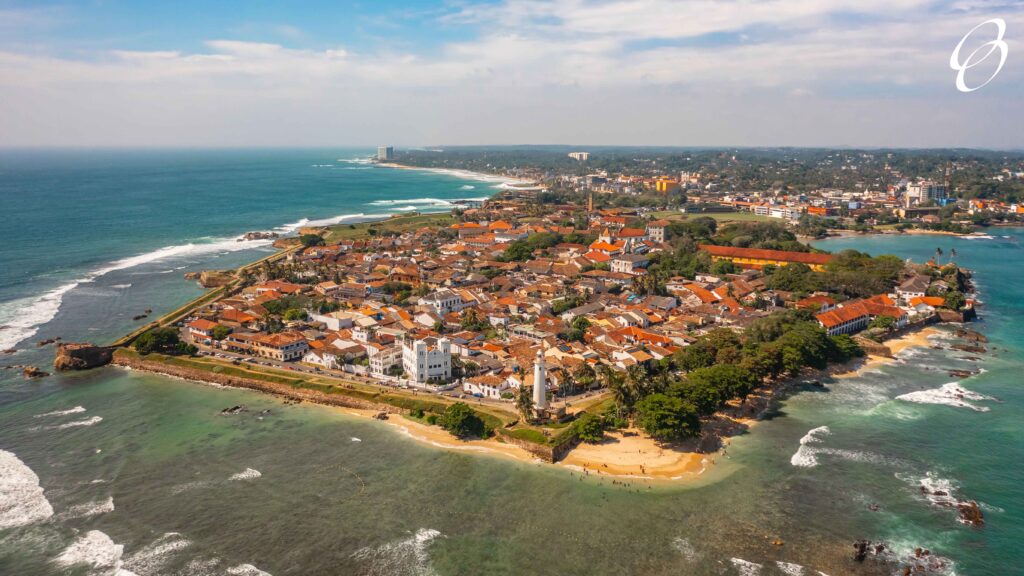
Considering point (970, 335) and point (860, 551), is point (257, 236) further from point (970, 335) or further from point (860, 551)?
point (860, 551)

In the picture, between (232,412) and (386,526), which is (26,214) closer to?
(232,412)

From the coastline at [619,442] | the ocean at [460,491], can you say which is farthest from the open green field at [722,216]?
the coastline at [619,442]

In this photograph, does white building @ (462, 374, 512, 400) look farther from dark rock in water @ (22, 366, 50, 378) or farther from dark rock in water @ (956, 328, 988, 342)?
dark rock in water @ (956, 328, 988, 342)

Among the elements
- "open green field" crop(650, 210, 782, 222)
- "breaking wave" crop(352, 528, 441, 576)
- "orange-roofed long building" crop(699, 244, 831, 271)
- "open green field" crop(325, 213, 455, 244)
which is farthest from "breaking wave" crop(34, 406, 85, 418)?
"open green field" crop(650, 210, 782, 222)

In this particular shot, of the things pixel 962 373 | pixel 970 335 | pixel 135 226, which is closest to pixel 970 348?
pixel 970 335

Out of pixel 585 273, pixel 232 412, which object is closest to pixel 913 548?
pixel 232 412

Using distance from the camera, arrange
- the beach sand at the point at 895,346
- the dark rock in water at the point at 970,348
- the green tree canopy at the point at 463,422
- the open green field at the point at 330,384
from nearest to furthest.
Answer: the green tree canopy at the point at 463,422 < the open green field at the point at 330,384 < the beach sand at the point at 895,346 < the dark rock in water at the point at 970,348

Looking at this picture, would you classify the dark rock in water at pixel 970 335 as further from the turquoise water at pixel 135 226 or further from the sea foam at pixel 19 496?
the turquoise water at pixel 135 226
